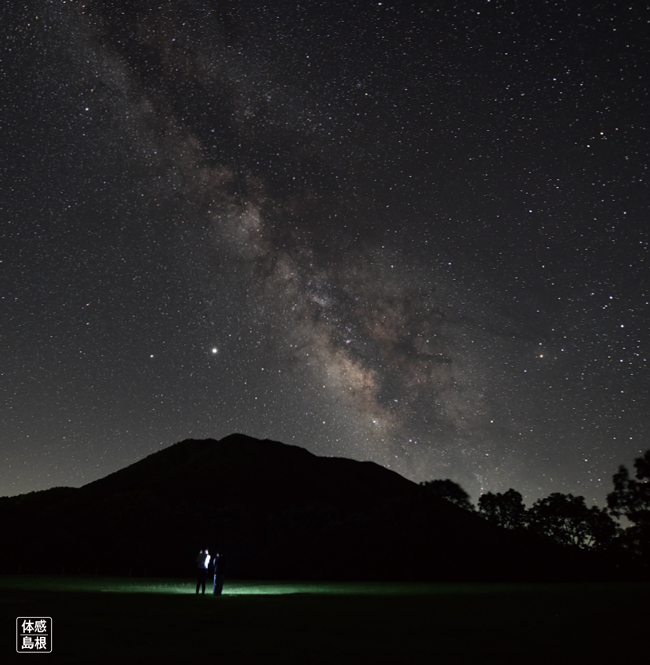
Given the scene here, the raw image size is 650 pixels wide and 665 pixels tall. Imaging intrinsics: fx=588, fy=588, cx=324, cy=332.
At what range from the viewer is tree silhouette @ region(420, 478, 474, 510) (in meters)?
98.9

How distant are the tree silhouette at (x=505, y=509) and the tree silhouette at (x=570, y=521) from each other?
1703mm

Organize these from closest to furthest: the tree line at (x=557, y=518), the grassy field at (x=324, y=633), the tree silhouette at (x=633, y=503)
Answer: the grassy field at (x=324, y=633) → the tree silhouette at (x=633, y=503) → the tree line at (x=557, y=518)

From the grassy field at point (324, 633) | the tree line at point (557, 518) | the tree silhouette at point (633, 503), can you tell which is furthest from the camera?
the tree line at point (557, 518)

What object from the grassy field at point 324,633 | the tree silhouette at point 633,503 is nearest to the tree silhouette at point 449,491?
the tree silhouette at point 633,503

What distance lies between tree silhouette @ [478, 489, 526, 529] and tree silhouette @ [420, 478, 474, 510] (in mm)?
10222

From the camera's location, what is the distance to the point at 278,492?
541 feet

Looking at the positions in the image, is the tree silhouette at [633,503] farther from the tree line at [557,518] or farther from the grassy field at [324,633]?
the grassy field at [324,633]

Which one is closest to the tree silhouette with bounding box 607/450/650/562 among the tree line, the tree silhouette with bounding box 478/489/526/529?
the tree line

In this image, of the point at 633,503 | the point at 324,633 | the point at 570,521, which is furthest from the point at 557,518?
the point at 324,633

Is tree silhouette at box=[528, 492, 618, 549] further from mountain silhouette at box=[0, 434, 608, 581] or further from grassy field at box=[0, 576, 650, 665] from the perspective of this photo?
grassy field at box=[0, 576, 650, 665]

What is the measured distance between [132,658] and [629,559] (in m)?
68.0

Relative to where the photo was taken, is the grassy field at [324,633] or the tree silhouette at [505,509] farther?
the tree silhouette at [505,509]

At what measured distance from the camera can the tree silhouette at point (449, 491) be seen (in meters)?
98.9

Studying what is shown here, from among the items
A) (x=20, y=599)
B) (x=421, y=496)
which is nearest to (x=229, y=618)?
(x=20, y=599)
